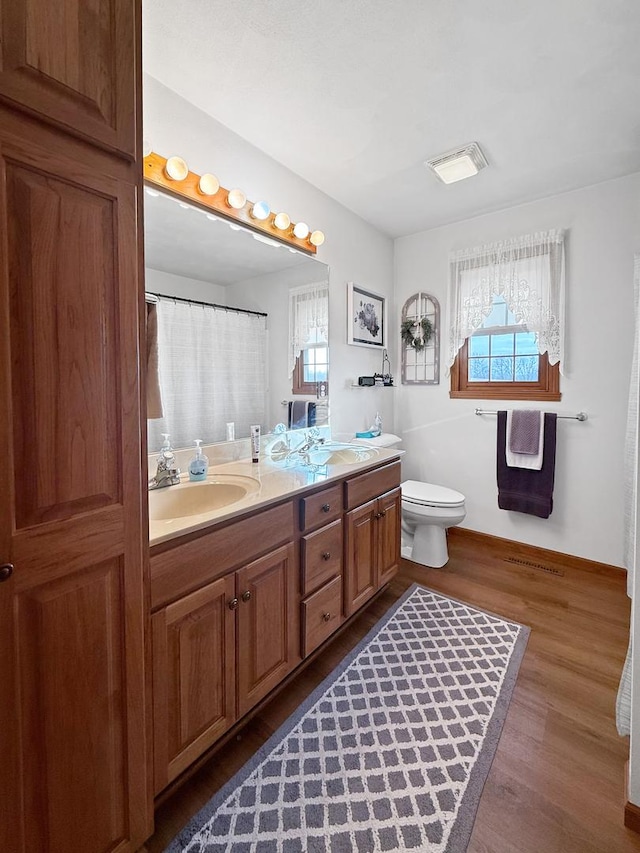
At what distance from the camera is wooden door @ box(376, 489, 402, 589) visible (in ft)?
6.65

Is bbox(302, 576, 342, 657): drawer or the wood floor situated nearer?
the wood floor

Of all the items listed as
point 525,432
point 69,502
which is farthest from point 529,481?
point 69,502

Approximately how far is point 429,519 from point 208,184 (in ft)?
7.30

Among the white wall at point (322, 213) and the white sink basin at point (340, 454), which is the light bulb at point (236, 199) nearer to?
the white wall at point (322, 213)

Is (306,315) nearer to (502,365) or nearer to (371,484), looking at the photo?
(371,484)

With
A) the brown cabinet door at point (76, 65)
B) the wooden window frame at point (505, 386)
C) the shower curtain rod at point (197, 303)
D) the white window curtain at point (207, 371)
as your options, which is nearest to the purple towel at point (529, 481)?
the wooden window frame at point (505, 386)

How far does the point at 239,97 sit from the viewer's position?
5.31 ft

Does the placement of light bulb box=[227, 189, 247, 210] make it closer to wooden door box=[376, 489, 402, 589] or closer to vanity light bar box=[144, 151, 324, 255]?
vanity light bar box=[144, 151, 324, 255]

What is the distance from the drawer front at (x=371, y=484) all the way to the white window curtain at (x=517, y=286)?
1.33 m

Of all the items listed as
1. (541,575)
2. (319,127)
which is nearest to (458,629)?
(541,575)

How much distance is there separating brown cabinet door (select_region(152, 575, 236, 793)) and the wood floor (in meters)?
0.20

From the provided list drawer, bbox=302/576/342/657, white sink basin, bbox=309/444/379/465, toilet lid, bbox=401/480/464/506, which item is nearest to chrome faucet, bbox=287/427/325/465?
white sink basin, bbox=309/444/379/465

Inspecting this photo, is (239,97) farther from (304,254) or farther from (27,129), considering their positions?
(27,129)

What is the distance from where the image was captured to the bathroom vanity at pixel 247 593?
1.05 m
